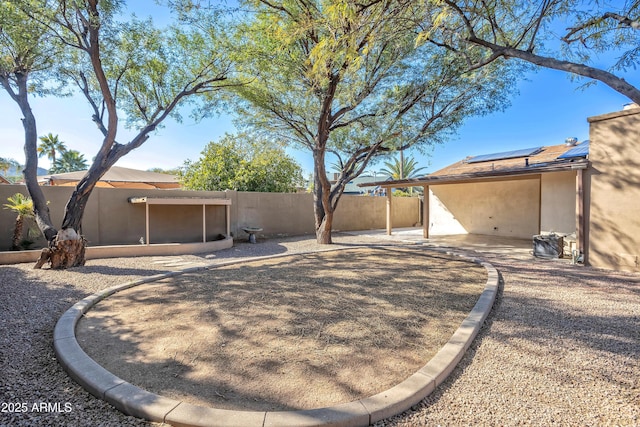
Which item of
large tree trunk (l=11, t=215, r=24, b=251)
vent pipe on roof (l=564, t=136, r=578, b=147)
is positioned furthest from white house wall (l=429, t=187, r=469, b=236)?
large tree trunk (l=11, t=215, r=24, b=251)

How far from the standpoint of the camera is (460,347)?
2787 mm

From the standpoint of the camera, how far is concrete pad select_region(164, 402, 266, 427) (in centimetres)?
183

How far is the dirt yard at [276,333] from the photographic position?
2.29m

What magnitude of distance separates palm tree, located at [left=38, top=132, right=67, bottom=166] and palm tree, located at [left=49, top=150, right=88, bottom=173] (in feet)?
1.74

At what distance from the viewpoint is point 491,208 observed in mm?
12500

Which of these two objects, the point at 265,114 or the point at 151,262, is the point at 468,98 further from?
the point at 151,262

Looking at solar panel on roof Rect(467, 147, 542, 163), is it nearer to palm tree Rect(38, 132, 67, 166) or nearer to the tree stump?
the tree stump

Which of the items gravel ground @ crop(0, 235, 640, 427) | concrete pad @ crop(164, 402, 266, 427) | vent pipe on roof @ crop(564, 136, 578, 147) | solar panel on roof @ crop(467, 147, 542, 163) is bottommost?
gravel ground @ crop(0, 235, 640, 427)

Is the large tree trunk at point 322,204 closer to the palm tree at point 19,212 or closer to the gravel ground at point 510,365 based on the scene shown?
the gravel ground at point 510,365

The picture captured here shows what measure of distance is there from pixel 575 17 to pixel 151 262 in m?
9.49

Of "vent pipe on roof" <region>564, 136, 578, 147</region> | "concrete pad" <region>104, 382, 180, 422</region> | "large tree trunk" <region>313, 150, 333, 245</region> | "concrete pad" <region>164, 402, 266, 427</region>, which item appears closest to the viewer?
"concrete pad" <region>164, 402, 266, 427</region>

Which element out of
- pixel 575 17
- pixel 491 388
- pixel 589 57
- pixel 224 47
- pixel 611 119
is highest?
pixel 224 47

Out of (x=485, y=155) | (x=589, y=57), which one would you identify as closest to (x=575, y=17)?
(x=589, y=57)

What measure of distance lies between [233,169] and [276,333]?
11.0 m
